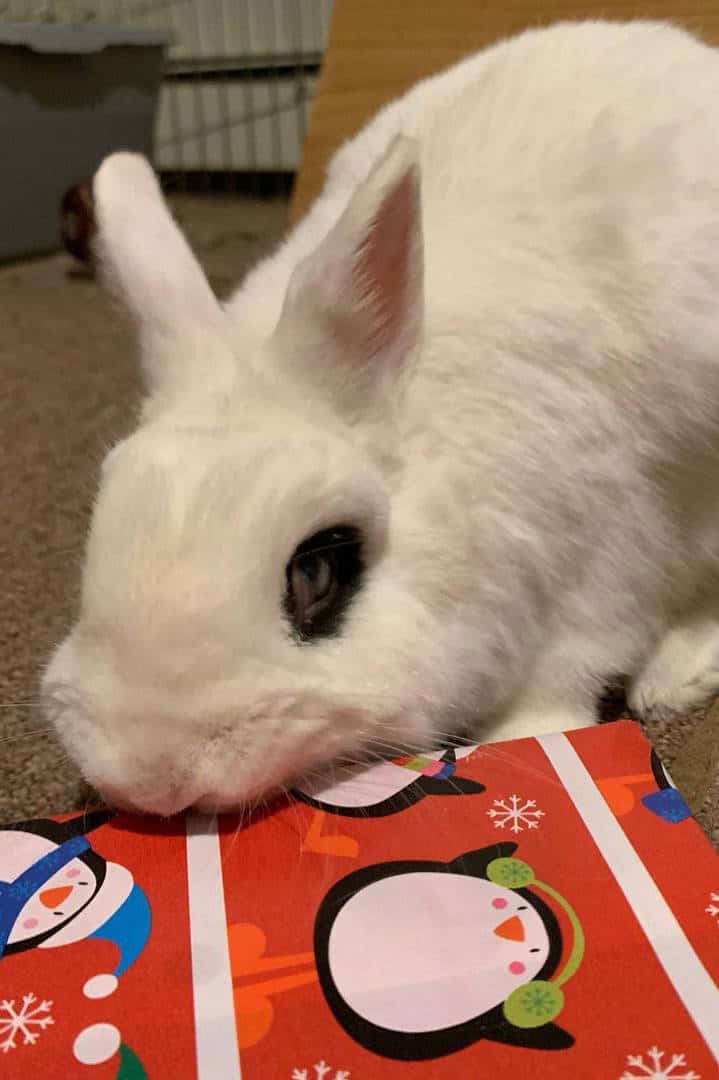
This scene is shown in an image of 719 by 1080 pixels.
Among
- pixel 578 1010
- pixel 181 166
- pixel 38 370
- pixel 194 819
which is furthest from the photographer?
pixel 181 166

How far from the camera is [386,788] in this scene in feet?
2.42

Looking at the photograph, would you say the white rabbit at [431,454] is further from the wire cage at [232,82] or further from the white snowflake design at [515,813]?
the wire cage at [232,82]

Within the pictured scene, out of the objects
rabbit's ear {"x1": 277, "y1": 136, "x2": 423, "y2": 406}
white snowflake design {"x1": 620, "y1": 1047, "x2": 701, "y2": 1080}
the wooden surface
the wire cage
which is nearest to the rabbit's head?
rabbit's ear {"x1": 277, "y1": 136, "x2": 423, "y2": 406}

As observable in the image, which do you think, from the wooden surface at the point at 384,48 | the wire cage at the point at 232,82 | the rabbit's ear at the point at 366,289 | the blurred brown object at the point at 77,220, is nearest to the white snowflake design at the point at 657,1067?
the rabbit's ear at the point at 366,289

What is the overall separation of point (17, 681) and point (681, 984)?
2.51ft

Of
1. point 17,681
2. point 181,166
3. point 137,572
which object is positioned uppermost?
point 137,572

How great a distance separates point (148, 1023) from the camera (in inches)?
22.2

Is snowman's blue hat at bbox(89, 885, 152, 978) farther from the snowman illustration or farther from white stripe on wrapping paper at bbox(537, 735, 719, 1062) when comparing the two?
white stripe on wrapping paper at bbox(537, 735, 719, 1062)

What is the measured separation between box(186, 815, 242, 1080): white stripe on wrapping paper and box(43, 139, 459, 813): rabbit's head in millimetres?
34

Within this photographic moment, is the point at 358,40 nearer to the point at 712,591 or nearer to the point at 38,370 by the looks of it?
the point at 38,370

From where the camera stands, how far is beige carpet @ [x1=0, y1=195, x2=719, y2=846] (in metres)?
0.94

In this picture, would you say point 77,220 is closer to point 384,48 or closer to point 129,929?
point 384,48

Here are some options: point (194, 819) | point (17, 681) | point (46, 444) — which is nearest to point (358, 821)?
point (194, 819)

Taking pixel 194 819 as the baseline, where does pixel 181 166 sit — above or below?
below
